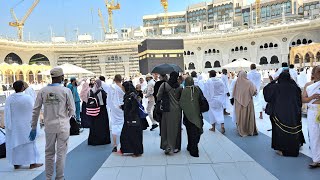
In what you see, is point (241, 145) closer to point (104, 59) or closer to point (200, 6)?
point (104, 59)

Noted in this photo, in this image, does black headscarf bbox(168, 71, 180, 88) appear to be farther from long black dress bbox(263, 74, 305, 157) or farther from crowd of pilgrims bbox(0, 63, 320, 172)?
long black dress bbox(263, 74, 305, 157)

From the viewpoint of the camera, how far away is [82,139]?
6324mm

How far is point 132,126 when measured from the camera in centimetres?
467

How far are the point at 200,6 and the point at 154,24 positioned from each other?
12.7 metres

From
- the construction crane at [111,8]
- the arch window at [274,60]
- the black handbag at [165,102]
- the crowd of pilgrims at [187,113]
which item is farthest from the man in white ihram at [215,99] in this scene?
the construction crane at [111,8]

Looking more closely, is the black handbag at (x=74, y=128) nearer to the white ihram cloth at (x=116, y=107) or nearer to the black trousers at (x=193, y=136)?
the white ihram cloth at (x=116, y=107)

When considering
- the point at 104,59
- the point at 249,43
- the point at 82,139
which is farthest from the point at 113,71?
the point at 82,139

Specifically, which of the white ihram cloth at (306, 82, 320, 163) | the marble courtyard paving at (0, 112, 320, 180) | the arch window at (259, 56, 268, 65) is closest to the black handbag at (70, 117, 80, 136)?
the marble courtyard paving at (0, 112, 320, 180)

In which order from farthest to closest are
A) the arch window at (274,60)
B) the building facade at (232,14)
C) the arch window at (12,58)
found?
the building facade at (232,14)
the arch window at (12,58)
the arch window at (274,60)

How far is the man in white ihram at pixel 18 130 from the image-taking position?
4320 millimetres

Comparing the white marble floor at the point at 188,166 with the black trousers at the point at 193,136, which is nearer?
the white marble floor at the point at 188,166

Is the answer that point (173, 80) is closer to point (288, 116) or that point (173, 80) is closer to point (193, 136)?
point (193, 136)

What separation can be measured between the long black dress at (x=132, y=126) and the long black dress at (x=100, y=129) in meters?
0.99

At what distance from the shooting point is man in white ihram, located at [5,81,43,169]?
432cm
